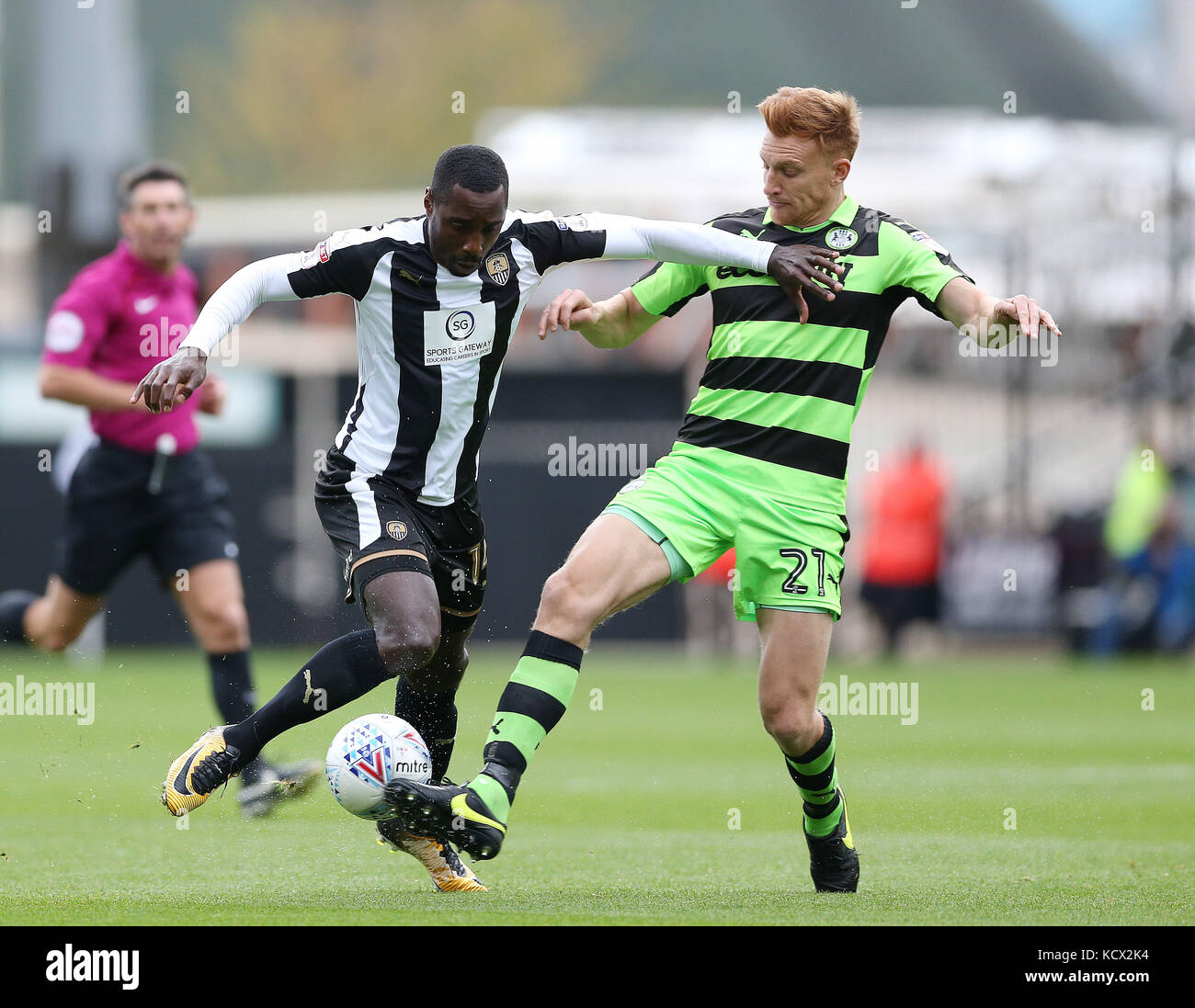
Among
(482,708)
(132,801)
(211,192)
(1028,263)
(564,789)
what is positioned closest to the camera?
(482,708)

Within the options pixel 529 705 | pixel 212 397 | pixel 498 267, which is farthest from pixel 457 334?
pixel 212 397

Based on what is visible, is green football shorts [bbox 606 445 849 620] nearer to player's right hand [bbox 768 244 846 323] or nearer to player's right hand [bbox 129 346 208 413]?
player's right hand [bbox 768 244 846 323]

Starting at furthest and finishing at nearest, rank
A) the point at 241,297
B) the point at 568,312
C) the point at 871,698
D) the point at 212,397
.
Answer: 1. the point at 871,698
2. the point at 212,397
3. the point at 568,312
4. the point at 241,297

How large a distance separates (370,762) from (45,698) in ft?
24.6

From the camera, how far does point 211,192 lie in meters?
54.9

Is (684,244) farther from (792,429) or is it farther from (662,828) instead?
(662,828)

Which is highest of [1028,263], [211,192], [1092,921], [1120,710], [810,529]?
[211,192]

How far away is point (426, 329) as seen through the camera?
20.3 ft

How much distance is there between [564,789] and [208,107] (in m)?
50.1

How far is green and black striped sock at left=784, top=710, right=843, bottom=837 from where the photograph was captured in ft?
21.2
